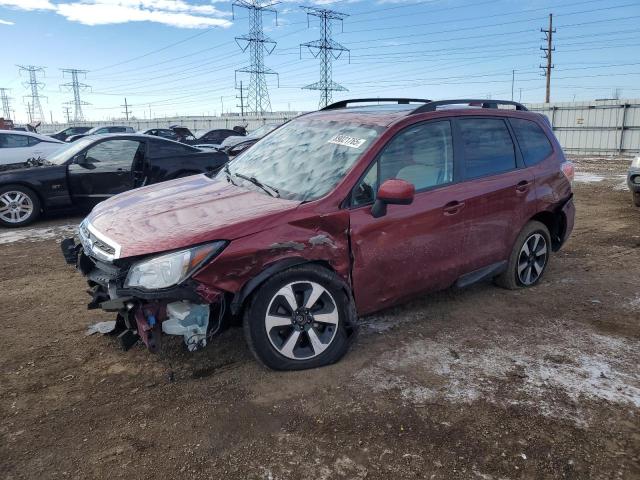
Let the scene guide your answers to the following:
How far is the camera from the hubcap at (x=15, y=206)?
7.65 meters

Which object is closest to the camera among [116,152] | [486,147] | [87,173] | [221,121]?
[486,147]

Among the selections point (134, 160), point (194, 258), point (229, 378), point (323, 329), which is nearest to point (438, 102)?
point (323, 329)

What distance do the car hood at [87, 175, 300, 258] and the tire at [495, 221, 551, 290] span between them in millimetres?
Result: 2482

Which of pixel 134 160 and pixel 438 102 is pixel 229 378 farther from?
pixel 134 160

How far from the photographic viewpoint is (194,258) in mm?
2850

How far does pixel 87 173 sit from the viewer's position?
7.87 metres

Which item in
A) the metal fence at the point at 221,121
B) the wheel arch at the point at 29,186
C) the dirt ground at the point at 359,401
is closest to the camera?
the dirt ground at the point at 359,401

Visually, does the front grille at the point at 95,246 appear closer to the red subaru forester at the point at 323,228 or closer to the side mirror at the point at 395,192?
the red subaru forester at the point at 323,228

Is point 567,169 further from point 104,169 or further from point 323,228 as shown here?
point 104,169

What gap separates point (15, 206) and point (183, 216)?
594cm

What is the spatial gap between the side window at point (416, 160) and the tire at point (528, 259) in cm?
123

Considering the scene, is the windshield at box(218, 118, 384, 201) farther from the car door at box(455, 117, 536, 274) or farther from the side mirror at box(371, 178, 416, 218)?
the car door at box(455, 117, 536, 274)

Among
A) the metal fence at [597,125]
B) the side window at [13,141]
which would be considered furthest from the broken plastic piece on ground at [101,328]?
the metal fence at [597,125]

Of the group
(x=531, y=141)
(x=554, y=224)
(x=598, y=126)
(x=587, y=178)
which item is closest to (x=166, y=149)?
(x=531, y=141)
